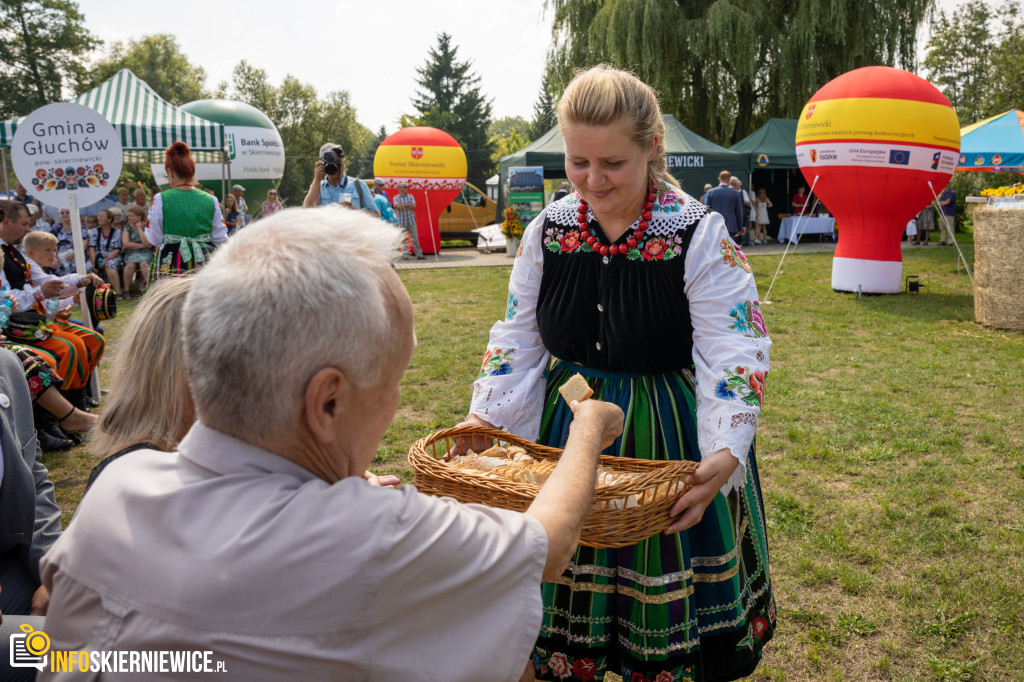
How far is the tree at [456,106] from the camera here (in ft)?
141

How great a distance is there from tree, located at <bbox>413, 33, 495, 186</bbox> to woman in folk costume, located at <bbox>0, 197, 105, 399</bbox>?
3882cm

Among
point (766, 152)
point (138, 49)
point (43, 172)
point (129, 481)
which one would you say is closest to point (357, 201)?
point (43, 172)

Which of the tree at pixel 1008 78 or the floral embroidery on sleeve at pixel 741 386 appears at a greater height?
the tree at pixel 1008 78

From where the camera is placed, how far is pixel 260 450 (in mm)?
1052

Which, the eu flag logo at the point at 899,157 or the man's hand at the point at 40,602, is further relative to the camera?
the eu flag logo at the point at 899,157

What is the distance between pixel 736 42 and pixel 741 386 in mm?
18356

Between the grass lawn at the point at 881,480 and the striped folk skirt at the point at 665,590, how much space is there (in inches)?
27.7

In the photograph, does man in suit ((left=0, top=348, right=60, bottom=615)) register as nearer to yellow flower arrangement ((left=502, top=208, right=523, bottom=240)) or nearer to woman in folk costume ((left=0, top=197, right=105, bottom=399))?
woman in folk costume ((left=0, top=197, right=105, bottom=399))

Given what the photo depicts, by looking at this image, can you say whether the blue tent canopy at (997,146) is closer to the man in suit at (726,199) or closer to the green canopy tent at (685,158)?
the man in suit at (726,199)

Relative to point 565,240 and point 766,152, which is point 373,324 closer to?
point 565,240

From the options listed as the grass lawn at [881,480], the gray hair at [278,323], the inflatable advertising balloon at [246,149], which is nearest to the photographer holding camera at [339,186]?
the grass lawn at [881,480]

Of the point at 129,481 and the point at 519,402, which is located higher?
the point at 129,481

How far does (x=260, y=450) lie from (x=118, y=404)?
0.93 m

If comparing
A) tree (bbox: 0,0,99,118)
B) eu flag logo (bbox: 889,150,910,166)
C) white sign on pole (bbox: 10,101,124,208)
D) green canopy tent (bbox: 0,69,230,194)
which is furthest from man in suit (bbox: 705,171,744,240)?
tree (bbox: 0,0,99,118)
